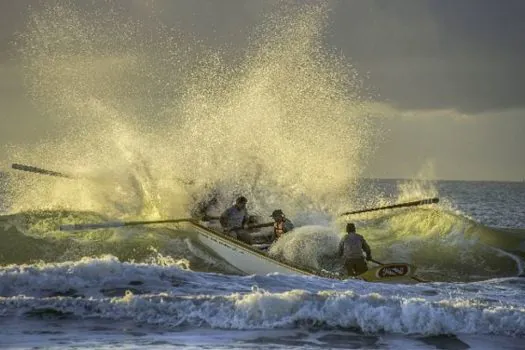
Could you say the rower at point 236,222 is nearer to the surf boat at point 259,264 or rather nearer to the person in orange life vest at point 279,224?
the surf boat at point 259,264

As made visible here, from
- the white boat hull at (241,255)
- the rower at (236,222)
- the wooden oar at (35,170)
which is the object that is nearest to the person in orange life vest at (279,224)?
the rower at (236,222)

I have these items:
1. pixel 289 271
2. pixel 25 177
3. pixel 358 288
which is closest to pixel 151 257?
pixel 289 271

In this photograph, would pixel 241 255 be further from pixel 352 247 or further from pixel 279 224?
pixel 352 247

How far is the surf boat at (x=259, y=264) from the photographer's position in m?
18.0

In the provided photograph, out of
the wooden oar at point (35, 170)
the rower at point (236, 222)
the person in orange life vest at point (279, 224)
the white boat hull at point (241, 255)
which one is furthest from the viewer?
the wooden oar at point (35, 170)

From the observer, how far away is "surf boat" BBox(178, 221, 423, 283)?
18.0 m

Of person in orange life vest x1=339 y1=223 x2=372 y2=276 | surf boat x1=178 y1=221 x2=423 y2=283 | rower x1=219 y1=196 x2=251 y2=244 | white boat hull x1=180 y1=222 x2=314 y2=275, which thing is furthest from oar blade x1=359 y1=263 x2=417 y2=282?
rower x1=219 y1=196 x2=251 y2=244

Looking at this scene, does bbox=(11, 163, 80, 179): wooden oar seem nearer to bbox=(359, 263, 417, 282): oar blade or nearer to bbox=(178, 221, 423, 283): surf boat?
bbox=(178, 221, 423, 283): surf boat

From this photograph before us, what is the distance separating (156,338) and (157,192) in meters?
19.8

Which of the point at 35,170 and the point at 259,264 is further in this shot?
the point at 35,170

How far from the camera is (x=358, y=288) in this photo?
1659cm

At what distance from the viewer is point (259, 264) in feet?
63.4

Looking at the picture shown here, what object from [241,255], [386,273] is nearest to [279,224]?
[241,255]

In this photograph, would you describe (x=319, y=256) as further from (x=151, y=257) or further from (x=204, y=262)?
(x=151, y=257)
